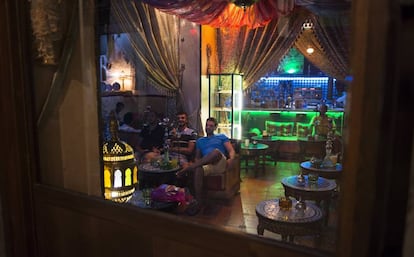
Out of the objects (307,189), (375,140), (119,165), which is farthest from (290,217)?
(375,140)

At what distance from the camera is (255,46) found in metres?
5.20

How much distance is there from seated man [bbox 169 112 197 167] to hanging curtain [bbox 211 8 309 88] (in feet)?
4.78

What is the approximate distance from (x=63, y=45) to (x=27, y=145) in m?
0.55

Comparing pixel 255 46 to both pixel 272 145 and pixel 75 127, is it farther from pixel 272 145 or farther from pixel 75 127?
pixel 75 127

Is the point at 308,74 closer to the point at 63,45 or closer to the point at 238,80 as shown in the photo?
the point at 238,80

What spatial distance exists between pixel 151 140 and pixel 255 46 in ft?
7.53

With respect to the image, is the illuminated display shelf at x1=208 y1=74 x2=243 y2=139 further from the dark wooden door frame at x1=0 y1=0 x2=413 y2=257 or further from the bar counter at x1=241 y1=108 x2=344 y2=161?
the dark wooden door frame at x1=0 y1=0 x2=413 y2=257

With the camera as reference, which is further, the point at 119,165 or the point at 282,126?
the point at 282,126

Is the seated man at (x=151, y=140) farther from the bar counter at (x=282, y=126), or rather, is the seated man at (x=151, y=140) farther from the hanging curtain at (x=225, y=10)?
the bar counter at (x=282, y=126)

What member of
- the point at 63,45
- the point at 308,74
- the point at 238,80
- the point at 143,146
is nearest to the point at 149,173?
the point at 143,146

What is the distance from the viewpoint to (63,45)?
162cm

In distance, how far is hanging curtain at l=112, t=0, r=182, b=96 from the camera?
163 inches

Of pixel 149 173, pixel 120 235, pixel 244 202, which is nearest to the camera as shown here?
pixel 120 235

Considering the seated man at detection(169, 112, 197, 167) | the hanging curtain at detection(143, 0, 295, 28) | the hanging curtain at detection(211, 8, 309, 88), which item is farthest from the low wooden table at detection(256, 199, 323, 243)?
the hanging curtain at detection(211, 8, 309, 88)
